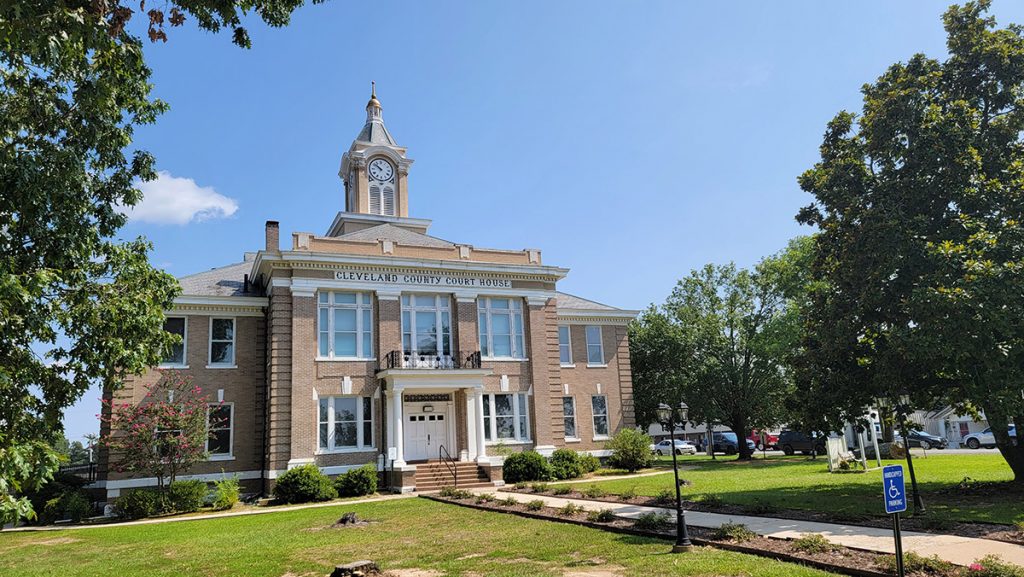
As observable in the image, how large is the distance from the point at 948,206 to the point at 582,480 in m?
15.6

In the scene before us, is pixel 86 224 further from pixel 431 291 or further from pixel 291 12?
pixel 431 291

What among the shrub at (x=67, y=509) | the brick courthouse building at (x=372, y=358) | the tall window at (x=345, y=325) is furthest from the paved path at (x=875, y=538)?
the shrub at (x=67, y=509)

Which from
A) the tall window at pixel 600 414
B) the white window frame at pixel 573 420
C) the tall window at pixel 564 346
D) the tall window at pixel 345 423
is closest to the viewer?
the tall window at pixel 345 423

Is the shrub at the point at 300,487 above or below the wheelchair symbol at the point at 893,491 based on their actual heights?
below

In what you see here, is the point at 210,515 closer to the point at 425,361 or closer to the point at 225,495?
the point at 225,495

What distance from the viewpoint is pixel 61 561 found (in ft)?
42.1

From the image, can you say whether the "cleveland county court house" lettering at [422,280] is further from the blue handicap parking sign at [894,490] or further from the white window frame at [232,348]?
the blue handicap parking sign at [894,490]

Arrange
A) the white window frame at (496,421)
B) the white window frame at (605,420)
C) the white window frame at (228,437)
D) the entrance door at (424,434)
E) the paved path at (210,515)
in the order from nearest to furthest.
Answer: the paved path at (210,515)
the white window frame at (228,437)
the entrance door at (424,434)
the white window frame at (496,421)
the white window frame at (605,420)

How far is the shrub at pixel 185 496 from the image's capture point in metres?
22.1

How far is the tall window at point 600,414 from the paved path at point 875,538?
19.0 meters

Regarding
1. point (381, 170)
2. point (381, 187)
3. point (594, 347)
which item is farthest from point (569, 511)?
point (381, 170)

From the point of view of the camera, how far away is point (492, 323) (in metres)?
29.5

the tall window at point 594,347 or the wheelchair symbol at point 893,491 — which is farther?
the tall window at point 594,347

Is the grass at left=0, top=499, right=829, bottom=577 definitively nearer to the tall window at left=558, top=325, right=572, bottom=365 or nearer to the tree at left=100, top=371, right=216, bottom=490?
the tree at left=100, top=371, right=216, bottom=490
